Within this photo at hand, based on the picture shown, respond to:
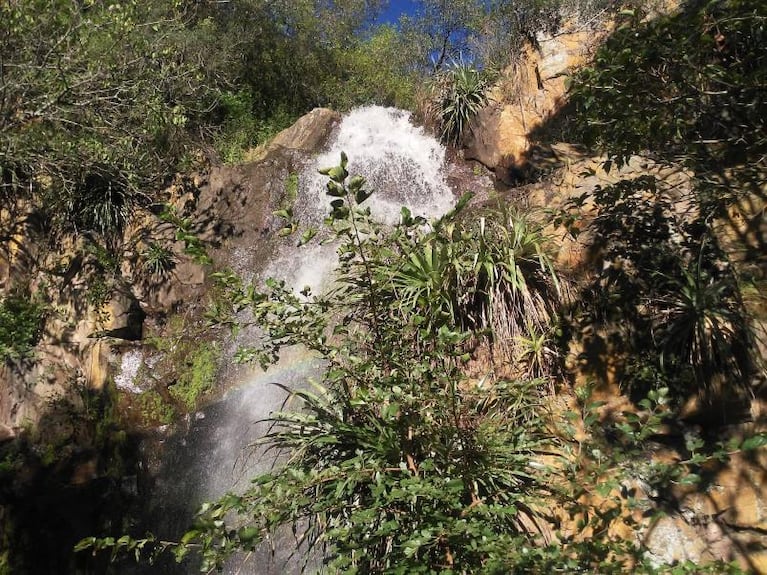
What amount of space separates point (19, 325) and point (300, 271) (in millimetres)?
4410

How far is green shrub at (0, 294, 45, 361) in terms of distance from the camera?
8133mm

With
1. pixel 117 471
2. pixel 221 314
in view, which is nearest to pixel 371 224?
pixel 221 314

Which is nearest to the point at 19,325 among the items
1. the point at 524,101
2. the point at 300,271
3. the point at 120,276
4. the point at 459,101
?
the point at 120,276

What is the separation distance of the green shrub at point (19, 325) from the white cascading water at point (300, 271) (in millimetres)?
2946

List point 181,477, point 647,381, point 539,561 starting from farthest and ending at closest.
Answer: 1. point 181,477
2. point 647,381
3. point 539,561

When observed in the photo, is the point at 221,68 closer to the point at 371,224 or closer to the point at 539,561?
the point at 371,224

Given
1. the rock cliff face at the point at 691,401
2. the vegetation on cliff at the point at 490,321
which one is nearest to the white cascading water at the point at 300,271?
the vegetation on cliff at the point at 490,321

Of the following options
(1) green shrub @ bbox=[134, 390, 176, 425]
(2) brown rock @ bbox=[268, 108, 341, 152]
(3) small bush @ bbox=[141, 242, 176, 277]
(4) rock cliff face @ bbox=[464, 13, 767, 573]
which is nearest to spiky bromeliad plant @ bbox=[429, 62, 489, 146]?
(4) rock cliff face @ bbox=[464, 13, 767, 573]

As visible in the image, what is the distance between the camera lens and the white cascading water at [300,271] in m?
6.78

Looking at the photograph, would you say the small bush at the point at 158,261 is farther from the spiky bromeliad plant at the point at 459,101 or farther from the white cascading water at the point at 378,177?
the spiky bromeliad plant at the point at 459,101

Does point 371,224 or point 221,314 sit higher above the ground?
point 371,224

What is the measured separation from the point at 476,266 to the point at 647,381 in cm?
163

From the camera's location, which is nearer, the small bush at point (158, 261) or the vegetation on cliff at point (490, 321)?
the vegetation on cliff at point (490, 321)

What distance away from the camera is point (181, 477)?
7.12m
